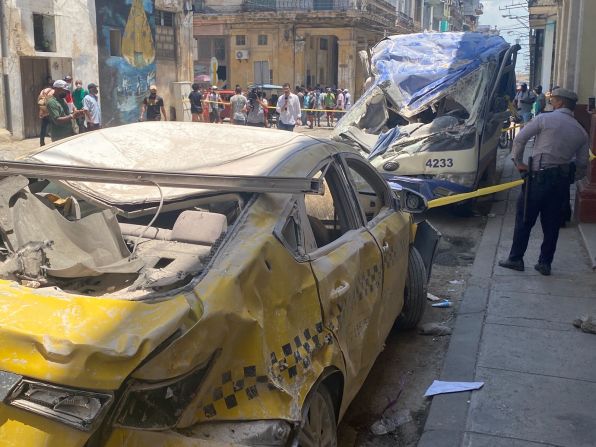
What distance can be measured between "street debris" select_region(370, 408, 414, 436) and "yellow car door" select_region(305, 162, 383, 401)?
0.46 m

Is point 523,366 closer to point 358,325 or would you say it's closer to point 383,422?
point 383,422

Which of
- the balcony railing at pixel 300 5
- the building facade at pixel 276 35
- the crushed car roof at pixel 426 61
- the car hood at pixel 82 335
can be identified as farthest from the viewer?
the balcony railing at pixel 300 5

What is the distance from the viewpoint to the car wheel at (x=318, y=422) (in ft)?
9.41

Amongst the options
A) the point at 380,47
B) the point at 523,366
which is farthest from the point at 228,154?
the point at 380,47

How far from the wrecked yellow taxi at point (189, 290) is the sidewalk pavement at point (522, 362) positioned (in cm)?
73

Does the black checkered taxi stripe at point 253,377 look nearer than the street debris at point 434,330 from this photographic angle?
Yes

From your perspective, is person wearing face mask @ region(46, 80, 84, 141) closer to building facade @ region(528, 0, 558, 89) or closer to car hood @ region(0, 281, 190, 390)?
car hood @ region(0, 281, 190, 390)

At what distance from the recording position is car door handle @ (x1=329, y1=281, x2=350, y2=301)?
3.27m

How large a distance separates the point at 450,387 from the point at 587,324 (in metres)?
1.62

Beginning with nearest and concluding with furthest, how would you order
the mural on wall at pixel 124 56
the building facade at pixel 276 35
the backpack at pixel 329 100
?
the mural on wall at pixel 124 56 < the backpack at pixel 329 100 < the building facade at pixel 276 35

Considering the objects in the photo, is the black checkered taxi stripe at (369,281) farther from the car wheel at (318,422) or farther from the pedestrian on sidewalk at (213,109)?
the pedestrian on sidewalk at (213,109)

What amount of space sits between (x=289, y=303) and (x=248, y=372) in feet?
1.39

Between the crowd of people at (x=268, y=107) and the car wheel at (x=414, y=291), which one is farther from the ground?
the crowd of people at (x=268, y=107)

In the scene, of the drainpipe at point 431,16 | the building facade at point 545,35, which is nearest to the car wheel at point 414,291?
the building facade at point 545,35
